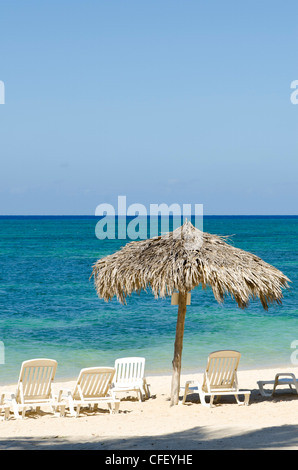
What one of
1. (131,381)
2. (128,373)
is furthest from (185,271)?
(128,373)

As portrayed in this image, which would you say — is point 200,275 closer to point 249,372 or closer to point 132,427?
point 132,427

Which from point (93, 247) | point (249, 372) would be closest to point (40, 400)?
point (249, 372)

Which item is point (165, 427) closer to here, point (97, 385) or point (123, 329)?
point (97, 385)

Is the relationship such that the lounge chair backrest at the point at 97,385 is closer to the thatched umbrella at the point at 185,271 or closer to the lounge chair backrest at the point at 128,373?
the lounge chair backrest at the point at 128,373

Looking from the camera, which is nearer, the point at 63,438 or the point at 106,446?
the point at 106,446

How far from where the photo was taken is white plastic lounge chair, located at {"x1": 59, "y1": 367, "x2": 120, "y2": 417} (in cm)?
869

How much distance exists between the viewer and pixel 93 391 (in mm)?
8914

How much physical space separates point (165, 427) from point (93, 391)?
1662mm

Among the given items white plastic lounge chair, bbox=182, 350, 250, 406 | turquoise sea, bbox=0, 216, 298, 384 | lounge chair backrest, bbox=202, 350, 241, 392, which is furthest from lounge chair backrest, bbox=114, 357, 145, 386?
turquoise sea, bbox=0, 216, 298, 384

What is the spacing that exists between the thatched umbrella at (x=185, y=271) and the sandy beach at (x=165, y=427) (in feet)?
2.69

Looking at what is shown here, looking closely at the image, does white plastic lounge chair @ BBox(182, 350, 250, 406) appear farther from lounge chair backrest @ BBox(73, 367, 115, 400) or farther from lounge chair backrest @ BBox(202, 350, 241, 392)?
lounge chair backrest @ BBox(73, 367, 115, 400)

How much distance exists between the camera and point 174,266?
28.2 ft

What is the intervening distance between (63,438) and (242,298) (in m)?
3.09

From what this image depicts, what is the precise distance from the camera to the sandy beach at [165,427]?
6242mm
